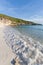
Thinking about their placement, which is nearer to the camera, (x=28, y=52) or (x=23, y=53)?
(x=23, y=53)

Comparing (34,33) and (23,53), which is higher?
(23,53)

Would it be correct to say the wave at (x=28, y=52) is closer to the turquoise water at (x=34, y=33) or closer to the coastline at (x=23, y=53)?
the coastline at (x=23, y=53)

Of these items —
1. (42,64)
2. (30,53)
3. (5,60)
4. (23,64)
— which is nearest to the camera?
(42,64)

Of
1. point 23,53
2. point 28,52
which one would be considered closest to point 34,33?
point 28,52

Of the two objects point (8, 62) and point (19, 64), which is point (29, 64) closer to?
point (19, 64)

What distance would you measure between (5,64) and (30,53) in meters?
1.63

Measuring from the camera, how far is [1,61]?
5.48 meters

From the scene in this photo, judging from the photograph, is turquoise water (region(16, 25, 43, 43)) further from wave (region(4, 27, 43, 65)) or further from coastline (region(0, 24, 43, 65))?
coastline (region(0, 24, 43, 65))

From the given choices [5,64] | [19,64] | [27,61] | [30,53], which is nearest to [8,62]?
[5,64]

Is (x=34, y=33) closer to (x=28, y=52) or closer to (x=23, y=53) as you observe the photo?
(x=28, y=52)

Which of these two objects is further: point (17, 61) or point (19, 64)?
point (17, 61)

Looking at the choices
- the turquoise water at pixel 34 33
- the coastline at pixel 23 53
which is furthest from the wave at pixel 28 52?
the turquoise water at pixel 34 33

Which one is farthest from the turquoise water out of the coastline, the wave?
the coastline

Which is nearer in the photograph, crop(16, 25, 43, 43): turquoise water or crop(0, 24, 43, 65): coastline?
crop(0, 24, 43, 65): coastline
